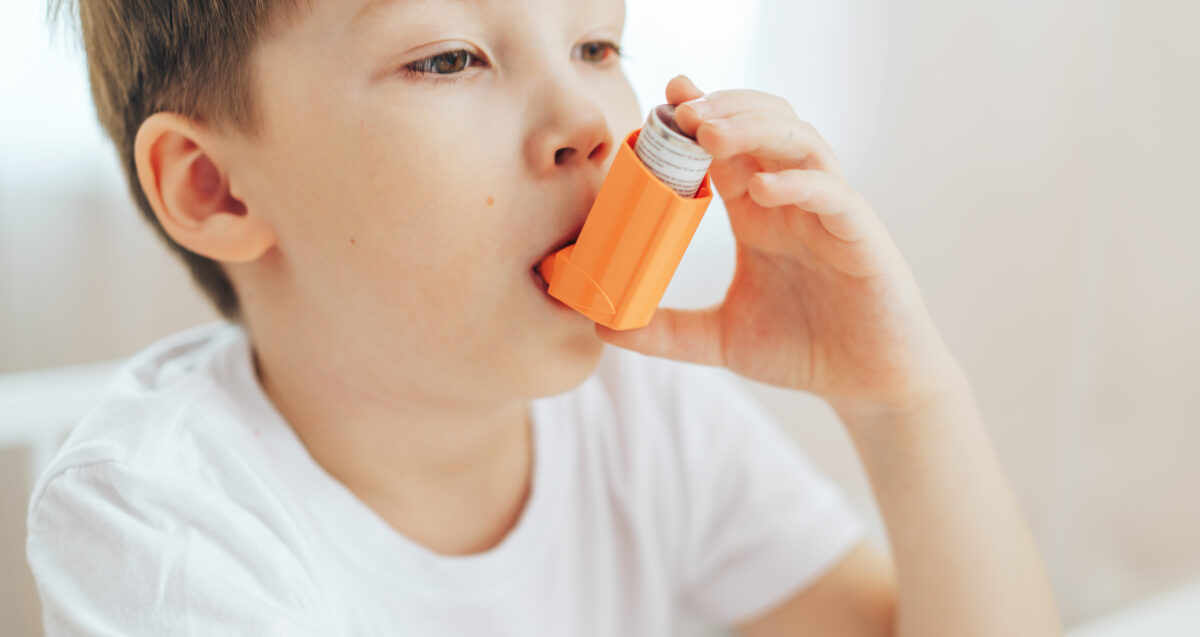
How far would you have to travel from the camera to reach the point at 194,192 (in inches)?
25.2

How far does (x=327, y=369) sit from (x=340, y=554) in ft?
0.45

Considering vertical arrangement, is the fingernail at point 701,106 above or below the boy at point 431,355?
above

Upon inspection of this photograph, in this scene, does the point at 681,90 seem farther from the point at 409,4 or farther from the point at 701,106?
the point at 409,4

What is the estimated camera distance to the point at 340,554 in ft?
2.23

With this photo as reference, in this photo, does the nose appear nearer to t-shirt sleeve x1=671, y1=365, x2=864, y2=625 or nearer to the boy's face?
the boy's face

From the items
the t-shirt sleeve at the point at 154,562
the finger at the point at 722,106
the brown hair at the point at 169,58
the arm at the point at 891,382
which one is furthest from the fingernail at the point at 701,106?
the t-shirt sleeve at the point at 154,562

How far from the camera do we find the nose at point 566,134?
536 mm

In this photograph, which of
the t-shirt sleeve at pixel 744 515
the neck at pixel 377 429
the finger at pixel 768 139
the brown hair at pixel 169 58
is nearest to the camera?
the finger at pixel 768 139

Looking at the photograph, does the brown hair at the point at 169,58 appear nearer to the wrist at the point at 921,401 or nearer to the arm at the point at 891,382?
the arm at the point at 891,382

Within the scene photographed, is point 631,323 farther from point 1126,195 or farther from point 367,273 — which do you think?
point 1126,195

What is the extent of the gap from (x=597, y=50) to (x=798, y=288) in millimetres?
222

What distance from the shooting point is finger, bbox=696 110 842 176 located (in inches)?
18.3

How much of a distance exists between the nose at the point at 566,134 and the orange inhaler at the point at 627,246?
0.14 feet

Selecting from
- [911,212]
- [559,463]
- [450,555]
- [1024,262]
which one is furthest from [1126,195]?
[450,555]
